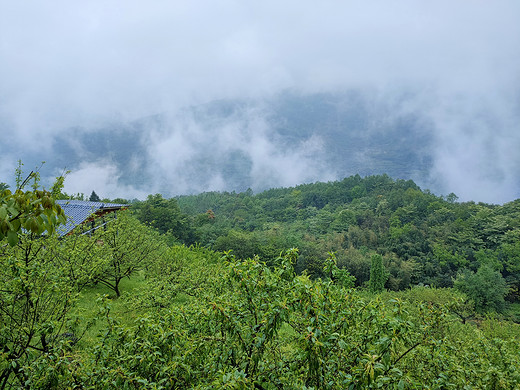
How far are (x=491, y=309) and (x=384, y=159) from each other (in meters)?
154

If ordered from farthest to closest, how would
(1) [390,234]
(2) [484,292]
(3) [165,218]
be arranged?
(1) [390,234] → (3) [165,218] → (2) [484,292]

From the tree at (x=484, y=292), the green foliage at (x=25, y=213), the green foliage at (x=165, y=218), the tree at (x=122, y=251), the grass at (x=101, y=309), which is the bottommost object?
the grass at (x=101, y=309)

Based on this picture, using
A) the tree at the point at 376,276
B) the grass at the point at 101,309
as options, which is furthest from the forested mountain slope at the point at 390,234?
the grass at the point at 101,309

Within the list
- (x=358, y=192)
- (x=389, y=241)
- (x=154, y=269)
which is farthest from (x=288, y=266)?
(x=358, y=192)

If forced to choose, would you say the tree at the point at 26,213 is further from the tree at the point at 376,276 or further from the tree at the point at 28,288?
the tree at the point at 376,276

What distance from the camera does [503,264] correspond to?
33.0 m

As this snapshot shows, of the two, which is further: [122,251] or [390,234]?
[390,234]

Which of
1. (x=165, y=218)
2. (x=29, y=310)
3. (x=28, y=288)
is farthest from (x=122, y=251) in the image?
(x=165, y=218)

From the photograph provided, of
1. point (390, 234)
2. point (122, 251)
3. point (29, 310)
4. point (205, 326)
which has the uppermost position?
point (390, 234)

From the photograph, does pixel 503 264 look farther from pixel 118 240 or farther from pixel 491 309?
pixel 118 240

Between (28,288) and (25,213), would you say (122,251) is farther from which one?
(25,213)

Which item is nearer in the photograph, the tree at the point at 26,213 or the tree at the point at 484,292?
the tree at the point at 26,213

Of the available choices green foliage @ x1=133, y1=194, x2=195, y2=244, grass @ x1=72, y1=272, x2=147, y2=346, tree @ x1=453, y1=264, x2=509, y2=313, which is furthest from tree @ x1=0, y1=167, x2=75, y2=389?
green foliage @ x1=133, y1=194, x2=195, y2=244

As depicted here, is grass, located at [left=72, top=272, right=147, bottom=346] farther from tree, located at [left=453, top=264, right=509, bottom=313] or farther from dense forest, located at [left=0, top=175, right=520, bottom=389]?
tree, located at [left=453, top=264, right=509, bottom=313]
